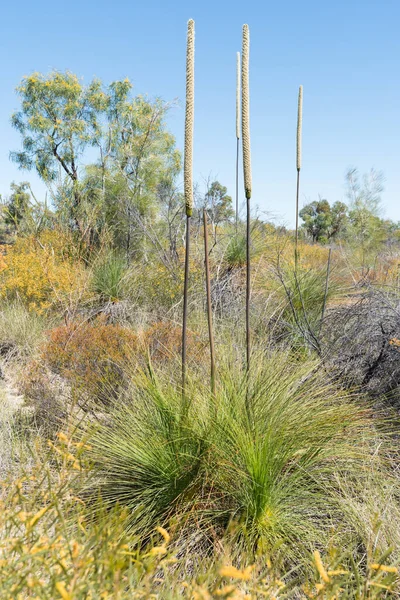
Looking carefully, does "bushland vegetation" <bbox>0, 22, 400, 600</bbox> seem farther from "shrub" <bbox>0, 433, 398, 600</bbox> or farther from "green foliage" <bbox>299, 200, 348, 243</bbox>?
"green foliage" <bbox>299, 200, 348, 243</bbox>

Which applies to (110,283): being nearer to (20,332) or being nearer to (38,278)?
(38,278)

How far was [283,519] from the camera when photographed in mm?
2568

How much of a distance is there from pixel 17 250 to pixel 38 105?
12296mm

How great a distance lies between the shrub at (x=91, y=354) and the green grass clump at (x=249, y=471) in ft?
5.86

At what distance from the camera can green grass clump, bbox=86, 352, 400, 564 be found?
8.35 feet

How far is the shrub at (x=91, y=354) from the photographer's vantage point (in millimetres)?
4949

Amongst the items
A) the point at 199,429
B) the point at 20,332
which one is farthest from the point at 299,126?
the point at 20,332

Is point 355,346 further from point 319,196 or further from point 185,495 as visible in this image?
point 319,196

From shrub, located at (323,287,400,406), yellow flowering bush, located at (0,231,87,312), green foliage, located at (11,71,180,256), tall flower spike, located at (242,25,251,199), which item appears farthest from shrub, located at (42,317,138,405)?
green foliage, located at (11,71,180,256)

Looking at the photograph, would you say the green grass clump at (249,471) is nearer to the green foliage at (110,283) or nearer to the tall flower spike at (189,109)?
the tall flower spike at (189,109)

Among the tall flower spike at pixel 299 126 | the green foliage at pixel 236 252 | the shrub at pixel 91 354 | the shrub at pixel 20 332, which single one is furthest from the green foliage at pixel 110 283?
the tall flower spike at pixel 299 126

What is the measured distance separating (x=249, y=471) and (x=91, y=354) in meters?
3.16

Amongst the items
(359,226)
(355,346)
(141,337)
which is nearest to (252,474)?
(355,346)

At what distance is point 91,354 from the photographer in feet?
17.6
